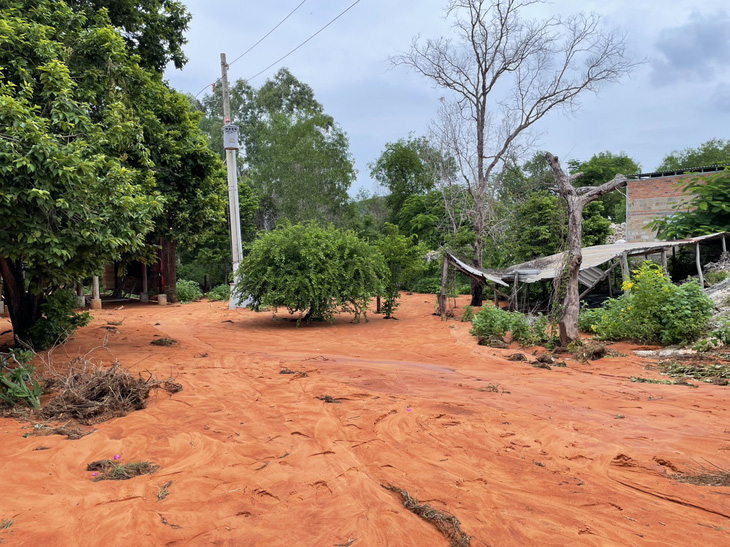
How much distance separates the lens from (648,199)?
75.9ft

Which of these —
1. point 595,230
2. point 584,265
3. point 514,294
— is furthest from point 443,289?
point 595,230

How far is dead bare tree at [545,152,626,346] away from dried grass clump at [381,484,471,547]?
701 cm

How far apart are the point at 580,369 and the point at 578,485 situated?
4.69m

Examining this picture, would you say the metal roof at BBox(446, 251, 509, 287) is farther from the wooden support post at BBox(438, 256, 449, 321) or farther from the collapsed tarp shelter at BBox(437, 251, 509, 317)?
the wooden support post at BBox(438, 256, 449, 321)

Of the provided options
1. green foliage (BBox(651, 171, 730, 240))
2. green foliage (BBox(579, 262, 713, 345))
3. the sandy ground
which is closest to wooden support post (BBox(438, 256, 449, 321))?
green foliage (BBox(579, 262, 713, 345))

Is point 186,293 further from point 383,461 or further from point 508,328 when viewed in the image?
point 383,461

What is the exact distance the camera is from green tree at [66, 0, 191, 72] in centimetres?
1191

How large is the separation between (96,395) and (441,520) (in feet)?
13.7

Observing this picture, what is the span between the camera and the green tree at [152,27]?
1191 cm

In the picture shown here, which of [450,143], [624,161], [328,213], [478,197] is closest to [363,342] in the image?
[478,197]

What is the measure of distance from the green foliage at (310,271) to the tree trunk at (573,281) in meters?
5.74

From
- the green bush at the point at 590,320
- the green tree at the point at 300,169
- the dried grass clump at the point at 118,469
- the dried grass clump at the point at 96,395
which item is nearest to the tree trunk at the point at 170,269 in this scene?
the green tree at the point at 300,169

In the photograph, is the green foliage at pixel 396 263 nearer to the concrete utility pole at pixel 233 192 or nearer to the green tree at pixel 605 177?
the concrete utility pole at pixel 233 192

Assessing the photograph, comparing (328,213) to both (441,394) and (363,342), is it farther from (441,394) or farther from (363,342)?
(441,394)
